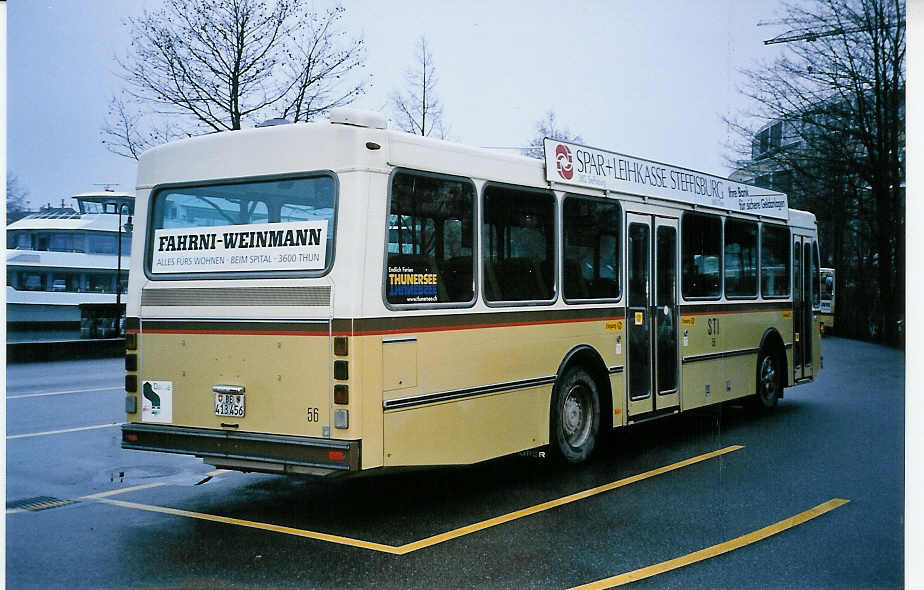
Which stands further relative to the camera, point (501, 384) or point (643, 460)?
point (643, 460)

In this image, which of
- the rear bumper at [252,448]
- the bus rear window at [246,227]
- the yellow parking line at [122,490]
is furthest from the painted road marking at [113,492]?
the bus rear window at [246,227]

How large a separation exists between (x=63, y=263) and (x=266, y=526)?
616 cm

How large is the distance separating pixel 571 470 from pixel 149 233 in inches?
169

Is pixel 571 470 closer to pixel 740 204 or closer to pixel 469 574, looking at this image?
pixel 469 574

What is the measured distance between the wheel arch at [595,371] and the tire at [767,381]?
3.44 metres

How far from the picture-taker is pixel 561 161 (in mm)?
8164

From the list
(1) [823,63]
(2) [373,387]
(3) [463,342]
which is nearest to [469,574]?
(2) [373,387]

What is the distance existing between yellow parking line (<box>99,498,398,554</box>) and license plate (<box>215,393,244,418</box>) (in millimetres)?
863

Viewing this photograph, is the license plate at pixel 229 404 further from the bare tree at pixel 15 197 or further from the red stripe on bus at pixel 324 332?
the bare tree at pixel 15 197

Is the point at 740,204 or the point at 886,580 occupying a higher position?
the point at 740,204

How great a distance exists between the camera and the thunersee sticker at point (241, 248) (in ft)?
20.7

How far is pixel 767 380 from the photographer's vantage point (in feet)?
38.5

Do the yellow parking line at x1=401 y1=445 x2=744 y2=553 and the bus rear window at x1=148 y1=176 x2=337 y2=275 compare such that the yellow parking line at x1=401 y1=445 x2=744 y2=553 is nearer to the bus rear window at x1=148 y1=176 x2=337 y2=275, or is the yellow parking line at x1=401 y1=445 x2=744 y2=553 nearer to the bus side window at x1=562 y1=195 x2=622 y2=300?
the bus side window at x1=562 y1=195 x2=622 y2=300

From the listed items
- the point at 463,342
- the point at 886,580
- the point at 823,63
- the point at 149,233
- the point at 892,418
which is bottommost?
the point at 886,580
